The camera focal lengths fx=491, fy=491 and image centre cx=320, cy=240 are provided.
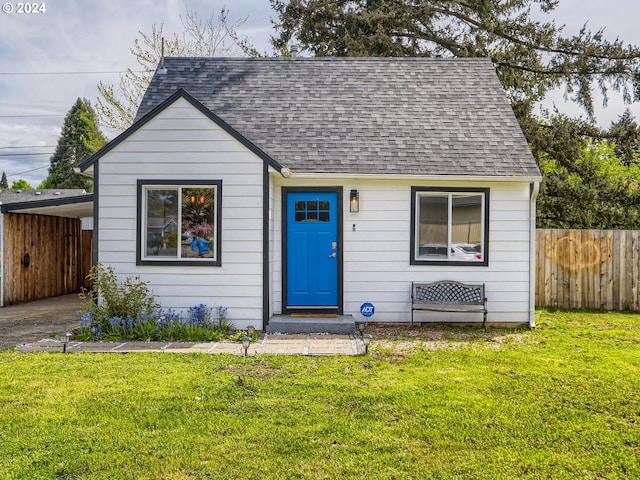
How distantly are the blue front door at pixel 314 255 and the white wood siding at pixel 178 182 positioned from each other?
0.96m

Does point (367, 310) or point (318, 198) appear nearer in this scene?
point (367, 310)

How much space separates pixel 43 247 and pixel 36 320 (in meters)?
3.87

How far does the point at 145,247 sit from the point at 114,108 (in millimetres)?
14443

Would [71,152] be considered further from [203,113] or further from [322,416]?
[322,416]

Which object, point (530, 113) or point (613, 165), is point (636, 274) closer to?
point (530, 113)

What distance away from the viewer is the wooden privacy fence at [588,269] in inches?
422

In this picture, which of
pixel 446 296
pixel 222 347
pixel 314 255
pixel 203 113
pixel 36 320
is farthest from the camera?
pixel 36 320

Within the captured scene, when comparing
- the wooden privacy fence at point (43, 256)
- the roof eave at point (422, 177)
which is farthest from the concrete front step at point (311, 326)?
the wooden privacy fence at point (43, 256)

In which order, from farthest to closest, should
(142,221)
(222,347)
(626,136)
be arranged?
(626,136) < (142,221) < (222,347)

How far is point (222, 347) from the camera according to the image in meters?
6.83

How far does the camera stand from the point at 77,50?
1554 centimetres

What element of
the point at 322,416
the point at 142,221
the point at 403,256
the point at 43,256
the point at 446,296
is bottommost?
the point at 322,416

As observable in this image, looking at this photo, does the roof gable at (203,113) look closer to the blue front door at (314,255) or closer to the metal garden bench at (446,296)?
the blue front door at (314,255)

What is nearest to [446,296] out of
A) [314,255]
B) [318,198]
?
[314,255]
